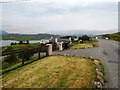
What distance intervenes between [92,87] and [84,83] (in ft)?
2.39

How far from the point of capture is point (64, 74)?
14.3m

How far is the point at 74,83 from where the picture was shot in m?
12.4

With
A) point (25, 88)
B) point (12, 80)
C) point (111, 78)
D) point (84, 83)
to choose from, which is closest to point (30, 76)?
point (12, 80)

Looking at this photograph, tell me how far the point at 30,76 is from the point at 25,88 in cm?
228

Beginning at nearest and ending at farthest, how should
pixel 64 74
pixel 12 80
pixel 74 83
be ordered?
pixel 74 83 → pixel 12 80 → pixel 64 74

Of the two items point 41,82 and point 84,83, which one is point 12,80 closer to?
point 41,82

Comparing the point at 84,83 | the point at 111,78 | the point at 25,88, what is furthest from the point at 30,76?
the point at 111,78

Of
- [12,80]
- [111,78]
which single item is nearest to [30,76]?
[12,80]

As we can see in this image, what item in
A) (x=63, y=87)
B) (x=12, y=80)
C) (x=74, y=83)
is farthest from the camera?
(x=12, y=80)

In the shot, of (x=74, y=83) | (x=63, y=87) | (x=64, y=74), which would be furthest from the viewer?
(x=64, y=74)

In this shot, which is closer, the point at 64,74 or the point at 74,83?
the point at 74,83

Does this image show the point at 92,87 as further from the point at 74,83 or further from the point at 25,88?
the point at 25,88

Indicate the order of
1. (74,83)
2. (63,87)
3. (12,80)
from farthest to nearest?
(12,80)
(74,83)
(63,87)

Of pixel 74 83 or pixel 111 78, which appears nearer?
pixel 74 83
